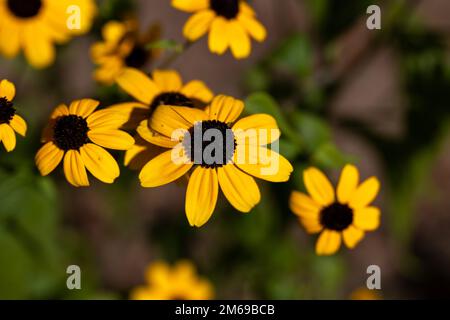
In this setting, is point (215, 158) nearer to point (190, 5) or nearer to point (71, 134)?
point (71, 134)

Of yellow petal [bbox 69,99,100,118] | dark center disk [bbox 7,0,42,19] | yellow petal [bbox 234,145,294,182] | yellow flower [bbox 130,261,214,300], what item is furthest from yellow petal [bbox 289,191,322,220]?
dark center disk [bbox 7,0,42,19]

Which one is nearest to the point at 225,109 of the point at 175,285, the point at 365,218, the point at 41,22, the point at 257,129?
the point at 257,129

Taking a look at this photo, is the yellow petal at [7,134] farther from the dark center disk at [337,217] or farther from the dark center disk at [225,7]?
the dark center disk at [337,217]

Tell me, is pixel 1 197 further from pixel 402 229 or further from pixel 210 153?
pixel 402 229

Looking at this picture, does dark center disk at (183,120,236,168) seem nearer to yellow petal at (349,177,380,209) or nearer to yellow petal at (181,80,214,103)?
yellow petal at (181,80,214,103)

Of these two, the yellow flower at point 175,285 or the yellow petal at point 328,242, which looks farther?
the yellow flower at point 175,285

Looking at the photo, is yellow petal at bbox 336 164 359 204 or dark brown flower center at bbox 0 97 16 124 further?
yellow petal at bbox 336 164 359 204

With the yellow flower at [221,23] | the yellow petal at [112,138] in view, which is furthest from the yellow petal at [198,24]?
the yellow petal at [112,138]
